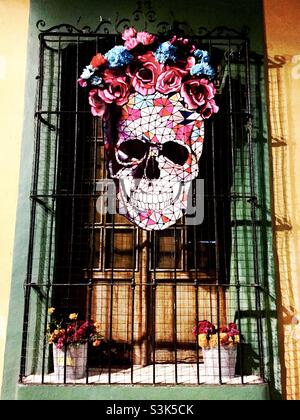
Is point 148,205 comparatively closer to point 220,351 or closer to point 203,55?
point 220,351

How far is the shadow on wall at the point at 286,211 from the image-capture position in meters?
4.37

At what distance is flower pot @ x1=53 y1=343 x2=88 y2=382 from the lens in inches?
164

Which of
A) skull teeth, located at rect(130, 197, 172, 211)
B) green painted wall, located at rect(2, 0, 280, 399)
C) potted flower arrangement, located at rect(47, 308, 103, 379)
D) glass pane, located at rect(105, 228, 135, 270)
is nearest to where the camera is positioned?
green painted wall, located at rect(2, 0, 280, 399)

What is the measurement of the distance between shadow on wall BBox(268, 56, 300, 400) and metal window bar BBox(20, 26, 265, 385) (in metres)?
0.25

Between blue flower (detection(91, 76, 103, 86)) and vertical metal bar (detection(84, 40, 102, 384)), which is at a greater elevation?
blue flower (detection(91, 76, 103, 86))

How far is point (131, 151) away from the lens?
465 cm

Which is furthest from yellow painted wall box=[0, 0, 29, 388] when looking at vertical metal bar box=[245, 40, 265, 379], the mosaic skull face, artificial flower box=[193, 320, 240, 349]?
vertical metal bar box=[245, 40, 265, 379]

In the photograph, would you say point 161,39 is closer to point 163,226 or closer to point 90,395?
point 163,226

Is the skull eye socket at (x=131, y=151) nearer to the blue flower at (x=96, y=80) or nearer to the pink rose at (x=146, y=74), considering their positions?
the pink rose at (x=146, y=74)

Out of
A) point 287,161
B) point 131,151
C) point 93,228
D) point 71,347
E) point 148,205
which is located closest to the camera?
point 71,347

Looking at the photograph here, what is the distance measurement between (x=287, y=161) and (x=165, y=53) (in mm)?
1567

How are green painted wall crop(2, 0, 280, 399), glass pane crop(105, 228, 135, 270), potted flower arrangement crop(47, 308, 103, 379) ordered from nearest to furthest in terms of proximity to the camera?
green painted wall crop(2, 0, 280, 399), potted flower arrangement crop(47, 308, 103, 379), glass pane crop(105, 228, 135, 270)

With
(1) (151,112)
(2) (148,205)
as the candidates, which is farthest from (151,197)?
(1) (151,112)

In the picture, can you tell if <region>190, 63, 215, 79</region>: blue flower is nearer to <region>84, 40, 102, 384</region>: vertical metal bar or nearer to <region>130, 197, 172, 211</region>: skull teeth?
<region>84, 40, 102, 384</region>: vertical metal bar
